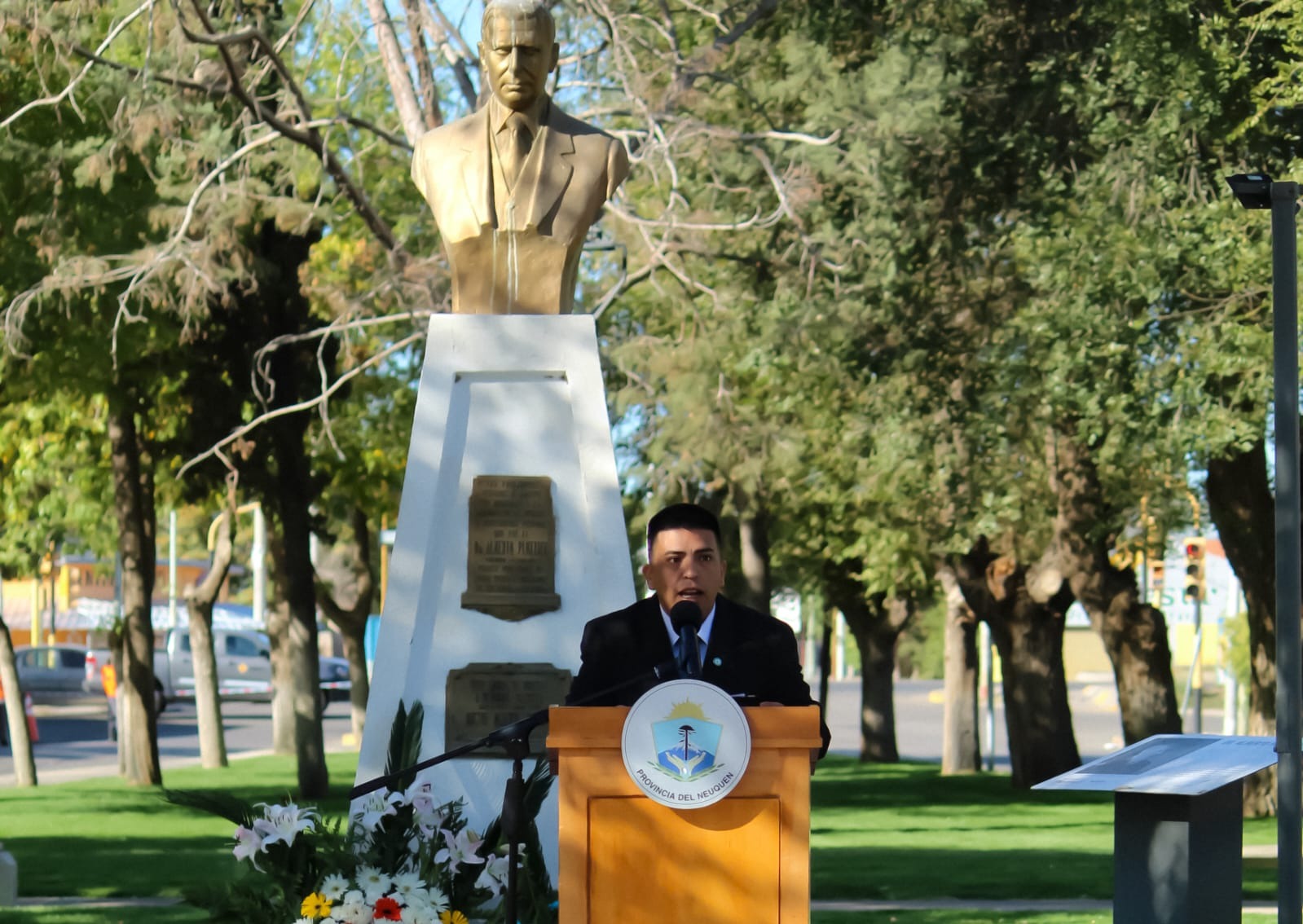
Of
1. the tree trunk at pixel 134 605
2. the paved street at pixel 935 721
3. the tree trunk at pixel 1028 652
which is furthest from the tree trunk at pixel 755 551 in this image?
the tree trunk at pixel 134 605

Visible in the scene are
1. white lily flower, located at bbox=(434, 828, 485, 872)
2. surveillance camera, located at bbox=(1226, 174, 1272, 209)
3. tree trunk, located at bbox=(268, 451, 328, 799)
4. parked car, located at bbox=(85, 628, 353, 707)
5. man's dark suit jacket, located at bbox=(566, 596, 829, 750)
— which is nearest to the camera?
man's dark suit jacket, located at bbox=(566, 596, 829, 750)

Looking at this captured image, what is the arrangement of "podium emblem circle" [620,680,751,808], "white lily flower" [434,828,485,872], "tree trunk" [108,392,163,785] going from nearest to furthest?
"podium emblem circle" [620,680,751,808]
"white lily flower" [434,828,485,872]
"tree trunk" [108,392,163,785]

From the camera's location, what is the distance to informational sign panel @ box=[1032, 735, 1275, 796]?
8.27 meters

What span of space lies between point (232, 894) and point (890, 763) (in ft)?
107

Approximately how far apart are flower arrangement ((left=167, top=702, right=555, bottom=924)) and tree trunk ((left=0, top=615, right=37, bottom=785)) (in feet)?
58.5

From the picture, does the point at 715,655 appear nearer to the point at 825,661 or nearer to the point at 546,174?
→ the point at 546,174

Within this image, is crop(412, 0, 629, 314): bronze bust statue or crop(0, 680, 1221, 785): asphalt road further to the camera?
crop(0, 680, 1221, 785): asphalt road

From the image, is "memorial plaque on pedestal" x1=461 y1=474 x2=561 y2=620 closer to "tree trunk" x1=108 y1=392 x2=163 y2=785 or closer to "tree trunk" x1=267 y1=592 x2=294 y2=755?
"tree trunk" x1=108 y1=392 x2=163 y2=785

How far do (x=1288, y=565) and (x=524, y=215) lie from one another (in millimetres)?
3886

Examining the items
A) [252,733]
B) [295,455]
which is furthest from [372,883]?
[252,733]

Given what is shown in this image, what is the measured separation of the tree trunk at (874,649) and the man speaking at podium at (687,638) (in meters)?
32.4

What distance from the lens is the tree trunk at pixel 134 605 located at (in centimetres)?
2689

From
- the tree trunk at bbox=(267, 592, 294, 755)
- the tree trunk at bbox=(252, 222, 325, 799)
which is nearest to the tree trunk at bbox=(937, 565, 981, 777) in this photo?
the tree trunk at bbox=(267, 592, 294, 755)

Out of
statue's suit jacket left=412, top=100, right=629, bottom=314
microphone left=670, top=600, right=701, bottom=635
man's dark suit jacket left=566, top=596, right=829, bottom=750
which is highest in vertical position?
statue's suit jacket left=412, top=100, right=629, bottom=314
